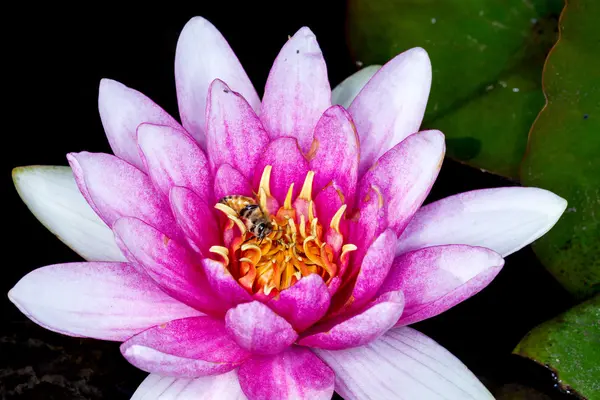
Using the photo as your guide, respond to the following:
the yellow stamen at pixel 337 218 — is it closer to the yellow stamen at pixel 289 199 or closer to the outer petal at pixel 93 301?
the yellow stamen at pixel 289 199

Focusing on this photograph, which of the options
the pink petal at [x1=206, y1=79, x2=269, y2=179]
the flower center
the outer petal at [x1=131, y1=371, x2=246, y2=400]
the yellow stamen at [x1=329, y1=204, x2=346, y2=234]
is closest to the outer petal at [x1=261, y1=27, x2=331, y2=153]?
the pink petal at [x1=206, y1=79, x2=269, y2=179]

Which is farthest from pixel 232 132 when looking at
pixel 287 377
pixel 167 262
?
pixel 287 377

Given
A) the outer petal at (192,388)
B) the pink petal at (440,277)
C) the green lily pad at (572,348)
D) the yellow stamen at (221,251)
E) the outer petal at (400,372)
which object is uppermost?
the yellow stamen at (221,251)

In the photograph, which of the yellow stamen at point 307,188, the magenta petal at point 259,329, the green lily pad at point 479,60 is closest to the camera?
the magenta petal at point 259,329

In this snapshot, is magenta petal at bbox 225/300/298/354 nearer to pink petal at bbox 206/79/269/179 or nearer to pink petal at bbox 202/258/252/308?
pink petal at bbox 202/258/252/308

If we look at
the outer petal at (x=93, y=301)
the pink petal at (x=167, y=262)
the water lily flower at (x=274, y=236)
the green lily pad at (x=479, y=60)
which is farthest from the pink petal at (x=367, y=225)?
the green lily pad at (x=479, y=60)

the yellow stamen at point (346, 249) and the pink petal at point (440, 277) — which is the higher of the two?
the yellow stamen at point (346, 249)

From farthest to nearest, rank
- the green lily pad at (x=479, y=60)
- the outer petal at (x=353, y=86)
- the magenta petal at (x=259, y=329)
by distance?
the green lily pad at (x=479, y=60)
the outer petal at (x=353, y=86)
the magenta petal at (x=259, y=329)
